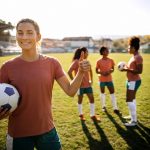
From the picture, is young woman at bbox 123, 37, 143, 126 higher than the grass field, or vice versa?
young woman at bbox 123, 37, 143, 126

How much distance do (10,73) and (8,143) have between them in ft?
2.75

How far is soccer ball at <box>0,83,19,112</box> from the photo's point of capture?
3045 mm

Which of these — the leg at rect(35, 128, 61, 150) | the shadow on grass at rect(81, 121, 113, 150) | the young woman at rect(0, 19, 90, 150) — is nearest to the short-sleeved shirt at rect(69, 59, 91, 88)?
the shadow on grass at rect(81, 121, 113, 150)

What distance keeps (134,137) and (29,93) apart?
13.0 ft

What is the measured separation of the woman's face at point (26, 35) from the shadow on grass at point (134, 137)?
368cm

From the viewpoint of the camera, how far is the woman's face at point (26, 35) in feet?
10.2

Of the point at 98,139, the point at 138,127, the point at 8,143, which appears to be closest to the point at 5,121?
the point at 98,139

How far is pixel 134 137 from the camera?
20.7ft

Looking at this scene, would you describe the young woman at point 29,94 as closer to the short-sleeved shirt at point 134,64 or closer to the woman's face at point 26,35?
the woman's face at point 26,35

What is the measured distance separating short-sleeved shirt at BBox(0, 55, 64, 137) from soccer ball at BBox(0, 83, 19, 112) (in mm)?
58

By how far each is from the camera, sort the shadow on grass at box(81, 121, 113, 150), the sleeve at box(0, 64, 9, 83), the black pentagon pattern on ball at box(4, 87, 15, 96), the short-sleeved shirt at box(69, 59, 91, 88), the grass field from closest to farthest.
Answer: the black pentagon pattern on ball at box(4, 87, 15, 96) → the sleeve at box(0, 64, 9, 83) → the shadow on grass at box(81, 121, 113, 150) → the grass field → the short-sleeved shirt at box(69, 59, 91, 88)

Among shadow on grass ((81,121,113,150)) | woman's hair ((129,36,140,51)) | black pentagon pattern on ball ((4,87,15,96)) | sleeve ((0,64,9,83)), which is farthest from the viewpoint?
woman's hair ((129,36,140,51))

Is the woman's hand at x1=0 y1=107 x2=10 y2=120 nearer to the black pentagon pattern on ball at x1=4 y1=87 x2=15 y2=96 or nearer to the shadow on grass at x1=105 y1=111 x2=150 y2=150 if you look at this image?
the black pentagon pattern on ball at x1=4 y1=87 x2=15 y2=96

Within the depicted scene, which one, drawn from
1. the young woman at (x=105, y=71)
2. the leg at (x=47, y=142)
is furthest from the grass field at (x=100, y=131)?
the leg at (x=47, y=142)
